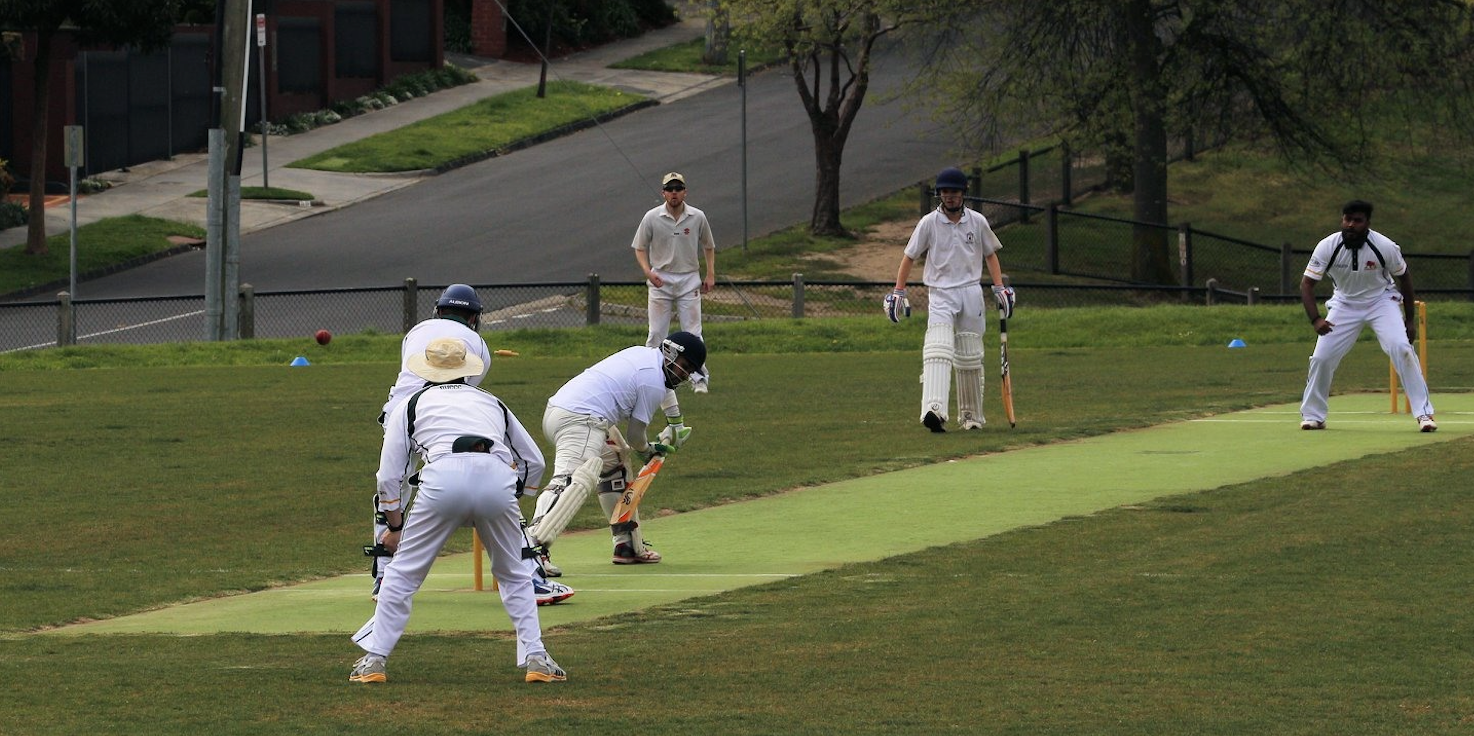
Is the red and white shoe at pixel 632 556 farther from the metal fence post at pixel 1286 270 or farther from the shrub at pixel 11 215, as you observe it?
the shrub at pixel 11 215

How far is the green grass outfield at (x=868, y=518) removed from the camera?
11.4 m

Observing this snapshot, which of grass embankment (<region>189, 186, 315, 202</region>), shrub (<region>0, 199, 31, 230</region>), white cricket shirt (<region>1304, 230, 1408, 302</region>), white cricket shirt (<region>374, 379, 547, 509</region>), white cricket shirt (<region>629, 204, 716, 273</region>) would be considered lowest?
white cricket shirt (<region>374, 379, 547, 509</region>)

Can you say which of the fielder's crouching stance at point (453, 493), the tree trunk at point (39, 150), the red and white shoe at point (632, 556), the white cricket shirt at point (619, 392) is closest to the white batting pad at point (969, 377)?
the red and white shoe at point (632, 556)

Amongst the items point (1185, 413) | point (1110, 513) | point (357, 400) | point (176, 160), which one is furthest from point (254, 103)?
point (1110, 513)

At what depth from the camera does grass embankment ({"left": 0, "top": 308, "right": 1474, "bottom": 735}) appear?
8.47 meters

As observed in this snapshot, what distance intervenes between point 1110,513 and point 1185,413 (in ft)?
22.0

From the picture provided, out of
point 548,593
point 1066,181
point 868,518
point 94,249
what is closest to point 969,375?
point 868,518

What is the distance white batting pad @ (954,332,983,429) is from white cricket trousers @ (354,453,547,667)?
10.2 m

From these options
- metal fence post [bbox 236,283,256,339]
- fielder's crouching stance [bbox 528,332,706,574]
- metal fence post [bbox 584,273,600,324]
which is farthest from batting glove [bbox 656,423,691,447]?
metal fence post [bbox 236,283,256,339]

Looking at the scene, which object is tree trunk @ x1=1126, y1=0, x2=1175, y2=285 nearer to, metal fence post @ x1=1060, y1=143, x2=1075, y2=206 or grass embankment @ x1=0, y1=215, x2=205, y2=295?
metal fence post @ x1=1060, y1=143, x2=1075, y2=206

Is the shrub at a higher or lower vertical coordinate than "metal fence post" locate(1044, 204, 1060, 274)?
higher

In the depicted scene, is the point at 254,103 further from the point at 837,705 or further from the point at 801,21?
the point at 837,705

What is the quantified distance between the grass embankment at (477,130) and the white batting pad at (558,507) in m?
41.6

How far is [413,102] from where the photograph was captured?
196 feet
